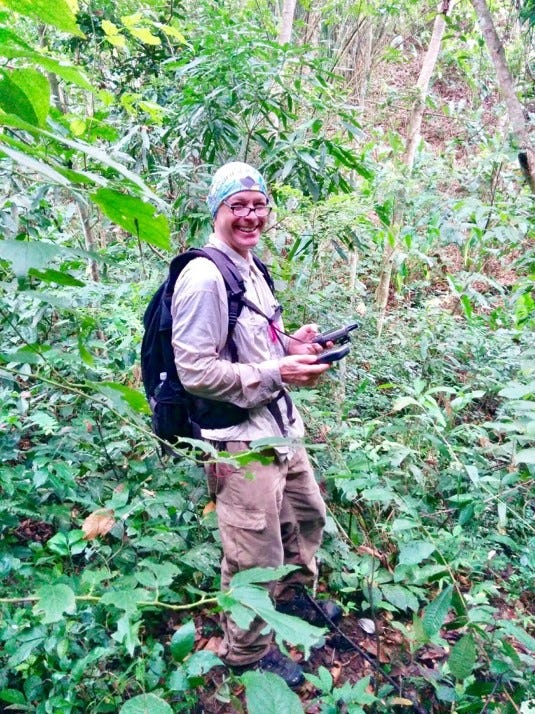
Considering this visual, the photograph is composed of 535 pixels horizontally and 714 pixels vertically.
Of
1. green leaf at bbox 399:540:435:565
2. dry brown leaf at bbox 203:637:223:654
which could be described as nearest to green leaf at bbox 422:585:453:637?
green leaf at bbox 399:540:435:565

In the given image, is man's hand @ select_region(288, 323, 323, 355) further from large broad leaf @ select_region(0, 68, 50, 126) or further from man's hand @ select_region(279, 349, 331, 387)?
large broad leaf @ select_region(0, 68, 50, 126)

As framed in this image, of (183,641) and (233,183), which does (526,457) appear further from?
(233,183)

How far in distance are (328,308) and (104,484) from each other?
5.11 feet

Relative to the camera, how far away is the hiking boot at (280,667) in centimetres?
211

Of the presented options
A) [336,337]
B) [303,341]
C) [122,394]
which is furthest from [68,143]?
[303,341]

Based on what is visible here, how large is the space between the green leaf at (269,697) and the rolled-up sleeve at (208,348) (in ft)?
3.50

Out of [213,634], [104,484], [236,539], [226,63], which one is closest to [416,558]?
[236,539]

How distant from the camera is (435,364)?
144 inches

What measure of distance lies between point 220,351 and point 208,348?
136 mm

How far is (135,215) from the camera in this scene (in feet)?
1.65

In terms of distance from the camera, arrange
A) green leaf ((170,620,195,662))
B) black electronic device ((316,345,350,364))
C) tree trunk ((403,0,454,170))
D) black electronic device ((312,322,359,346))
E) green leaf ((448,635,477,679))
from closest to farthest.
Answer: green leaf ((170,620,195,662)) → green leaf ((448,635,477,679)) → black electronic device ((316,345,350,364)) → black electronic device ((312,322,359,346)) → tree trunk ((403,0,454,170))

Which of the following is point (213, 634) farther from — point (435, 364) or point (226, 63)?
point (226, 63)

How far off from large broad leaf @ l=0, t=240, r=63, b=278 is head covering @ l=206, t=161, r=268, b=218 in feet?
5.21

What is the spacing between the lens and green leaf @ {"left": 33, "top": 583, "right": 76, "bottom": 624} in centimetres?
80
